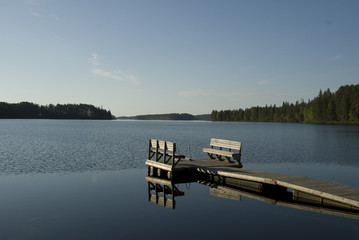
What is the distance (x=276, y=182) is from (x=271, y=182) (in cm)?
28

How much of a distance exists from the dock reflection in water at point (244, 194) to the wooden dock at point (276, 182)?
0.05m

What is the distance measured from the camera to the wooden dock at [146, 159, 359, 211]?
43.0 feet

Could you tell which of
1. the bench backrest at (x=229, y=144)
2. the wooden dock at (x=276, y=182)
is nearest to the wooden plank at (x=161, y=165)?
the wooden dock at (x=276, y=182)

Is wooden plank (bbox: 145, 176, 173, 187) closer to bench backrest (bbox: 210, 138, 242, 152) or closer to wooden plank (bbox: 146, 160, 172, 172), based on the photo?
wooden plank (bbox: 146, 160, 172, 172)

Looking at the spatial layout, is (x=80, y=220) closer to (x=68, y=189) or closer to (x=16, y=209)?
(x=16, y=209)

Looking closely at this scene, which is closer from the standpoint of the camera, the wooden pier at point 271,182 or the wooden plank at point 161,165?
the wooden pier at point 271,182

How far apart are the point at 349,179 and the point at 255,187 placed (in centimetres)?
745

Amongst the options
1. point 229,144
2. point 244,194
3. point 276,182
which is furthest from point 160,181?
point 276,182

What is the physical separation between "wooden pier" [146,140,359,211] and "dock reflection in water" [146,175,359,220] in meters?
0.05

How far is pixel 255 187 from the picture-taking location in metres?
17.0

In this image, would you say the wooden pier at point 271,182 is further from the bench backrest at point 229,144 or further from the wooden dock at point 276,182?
the bench backrest at point 229,144

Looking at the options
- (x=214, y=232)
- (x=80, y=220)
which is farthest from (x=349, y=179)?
(x=80, y=220)

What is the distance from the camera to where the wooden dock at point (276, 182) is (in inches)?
516

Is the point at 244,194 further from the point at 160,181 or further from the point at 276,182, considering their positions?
the point at 160,181
